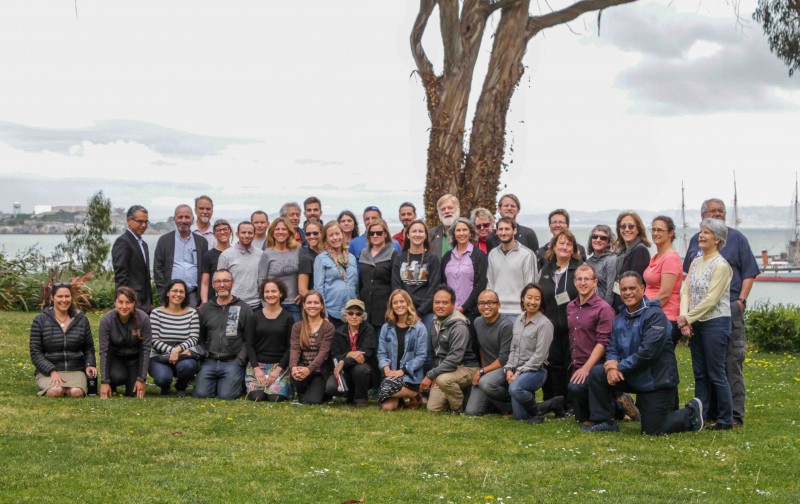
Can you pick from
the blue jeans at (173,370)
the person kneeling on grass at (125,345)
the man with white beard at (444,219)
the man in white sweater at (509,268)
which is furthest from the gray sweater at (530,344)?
the person kneeling on grass at (125,345)

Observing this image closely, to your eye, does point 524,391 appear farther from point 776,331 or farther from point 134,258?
point 776,331

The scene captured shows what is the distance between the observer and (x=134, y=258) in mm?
9609

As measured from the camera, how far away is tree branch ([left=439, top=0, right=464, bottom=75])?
15500 millimetres

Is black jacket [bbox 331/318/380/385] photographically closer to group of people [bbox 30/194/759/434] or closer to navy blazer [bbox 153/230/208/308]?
group of people [bbox 30/194/759/434]

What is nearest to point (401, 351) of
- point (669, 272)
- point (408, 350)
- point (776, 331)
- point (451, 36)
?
point (408, 350)

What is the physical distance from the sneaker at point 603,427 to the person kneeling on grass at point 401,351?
6.07 ft

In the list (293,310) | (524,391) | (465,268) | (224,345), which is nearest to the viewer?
(524,391)

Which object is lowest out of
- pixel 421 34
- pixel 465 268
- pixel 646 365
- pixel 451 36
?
pixel 646 365

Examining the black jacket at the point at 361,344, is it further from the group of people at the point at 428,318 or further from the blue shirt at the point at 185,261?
the blue shirt at the point at 185,261

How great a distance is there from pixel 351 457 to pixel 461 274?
2.84 meters

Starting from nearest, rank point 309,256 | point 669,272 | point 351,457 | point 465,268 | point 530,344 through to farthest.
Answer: point 351,457 < point 669,272 < point 530,344 < point 465,268 < point 309,256

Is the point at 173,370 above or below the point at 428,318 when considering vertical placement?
below

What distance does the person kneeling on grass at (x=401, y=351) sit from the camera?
8805 millimetres

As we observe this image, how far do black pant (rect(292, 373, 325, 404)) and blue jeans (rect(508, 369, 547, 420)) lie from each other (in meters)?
1.99
